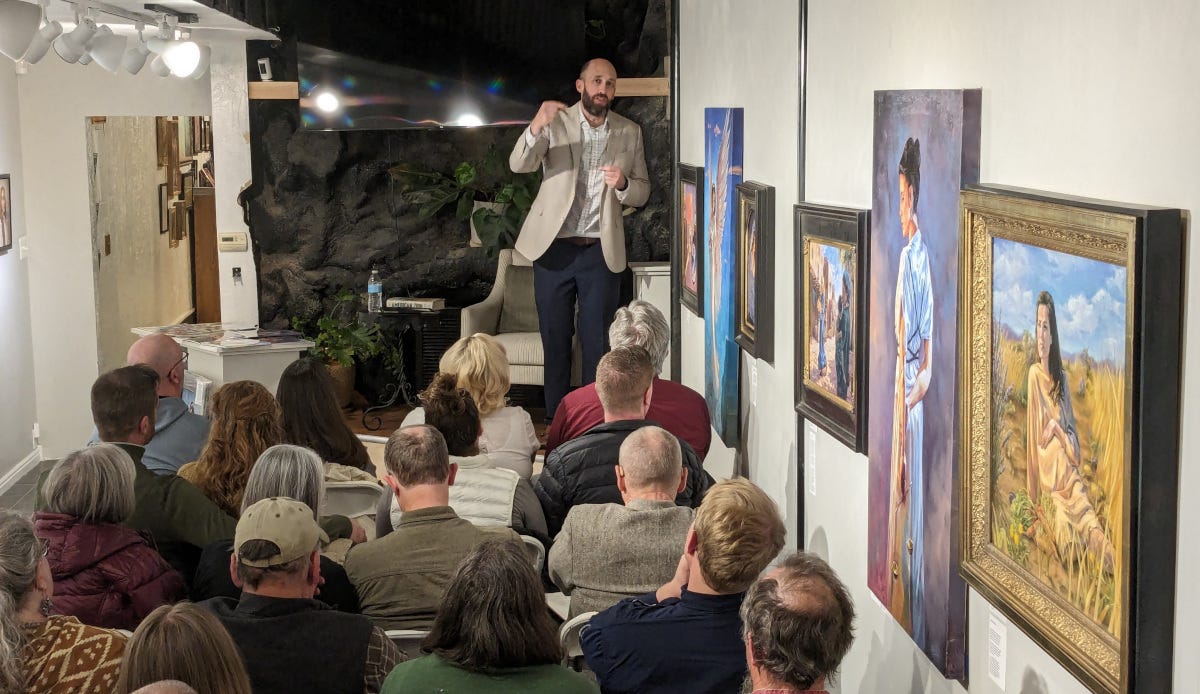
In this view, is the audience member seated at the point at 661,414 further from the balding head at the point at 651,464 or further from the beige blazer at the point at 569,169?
the beige blazer at the point at 569,169

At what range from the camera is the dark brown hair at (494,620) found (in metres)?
2.47

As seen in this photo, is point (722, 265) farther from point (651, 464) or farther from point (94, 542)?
point (94, 542)

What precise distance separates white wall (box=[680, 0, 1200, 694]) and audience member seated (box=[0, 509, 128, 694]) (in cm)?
165

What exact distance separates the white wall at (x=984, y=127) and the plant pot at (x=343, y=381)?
4.42m

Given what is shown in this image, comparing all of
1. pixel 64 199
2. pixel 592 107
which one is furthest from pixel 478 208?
pixel 64 199

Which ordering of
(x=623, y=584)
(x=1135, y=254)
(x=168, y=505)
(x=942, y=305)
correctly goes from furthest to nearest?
1. (x=168, y=505)
2. (x=623, y=584)
3. (x=942, y=305)
4. (x=1135, y=254)

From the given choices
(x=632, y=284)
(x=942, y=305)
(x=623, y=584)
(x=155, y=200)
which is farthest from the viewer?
(x=155, y=200)

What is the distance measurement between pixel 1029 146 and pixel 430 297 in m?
7.07

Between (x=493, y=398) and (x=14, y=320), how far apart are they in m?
4.91

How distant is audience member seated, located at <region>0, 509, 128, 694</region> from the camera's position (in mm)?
2566

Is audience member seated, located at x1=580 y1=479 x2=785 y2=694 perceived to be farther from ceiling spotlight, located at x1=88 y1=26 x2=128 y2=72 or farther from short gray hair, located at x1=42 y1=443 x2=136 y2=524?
ceiling spotlight, located at x1=88 y1=26 x2=128 y2=72

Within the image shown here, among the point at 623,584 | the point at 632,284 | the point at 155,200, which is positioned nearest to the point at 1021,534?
the point at 623,584

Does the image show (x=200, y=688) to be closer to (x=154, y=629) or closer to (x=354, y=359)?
(x=154, y=629)

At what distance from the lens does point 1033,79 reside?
87.4 inches
